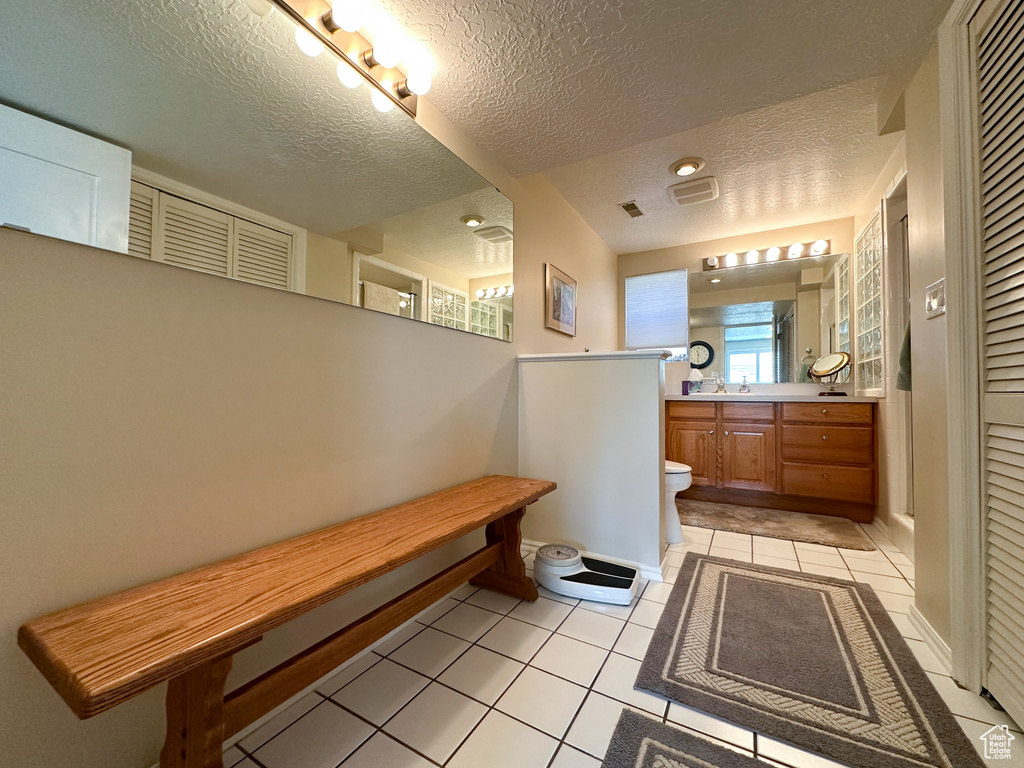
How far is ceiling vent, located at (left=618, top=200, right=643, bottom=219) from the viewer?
9.25ft

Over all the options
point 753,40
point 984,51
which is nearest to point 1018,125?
point 984,51

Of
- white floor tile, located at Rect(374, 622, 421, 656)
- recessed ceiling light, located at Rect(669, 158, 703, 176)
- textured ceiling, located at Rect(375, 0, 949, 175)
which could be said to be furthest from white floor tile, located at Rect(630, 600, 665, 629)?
recessed ceiling light, located at Rect(669, 158, 703, 176)

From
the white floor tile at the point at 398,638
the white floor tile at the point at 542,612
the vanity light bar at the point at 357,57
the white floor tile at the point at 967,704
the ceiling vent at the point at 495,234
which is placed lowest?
the white floor tile at the point at 398,638

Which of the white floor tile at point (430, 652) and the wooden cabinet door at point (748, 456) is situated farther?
the wooden cabinet door at point (748, 456)

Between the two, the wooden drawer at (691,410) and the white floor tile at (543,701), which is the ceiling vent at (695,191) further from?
the white floor tile at (543,701)

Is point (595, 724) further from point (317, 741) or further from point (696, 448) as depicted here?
point (696, 448)

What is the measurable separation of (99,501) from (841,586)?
8.49 ft

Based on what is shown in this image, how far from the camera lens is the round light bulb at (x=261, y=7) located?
101 cm

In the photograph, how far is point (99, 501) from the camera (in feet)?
2.62

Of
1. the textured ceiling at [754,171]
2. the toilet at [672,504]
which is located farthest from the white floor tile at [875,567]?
the textured ceiling at [754,171]

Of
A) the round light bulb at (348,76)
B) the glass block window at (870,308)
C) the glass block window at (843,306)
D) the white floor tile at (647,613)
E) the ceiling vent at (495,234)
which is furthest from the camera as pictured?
the glass block window at (843,306)

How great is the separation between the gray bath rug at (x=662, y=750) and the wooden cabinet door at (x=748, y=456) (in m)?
2.33

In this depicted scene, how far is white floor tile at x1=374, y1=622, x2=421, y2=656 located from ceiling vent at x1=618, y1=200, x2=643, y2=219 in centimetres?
284

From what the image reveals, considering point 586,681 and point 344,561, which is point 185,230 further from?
point 586,681
